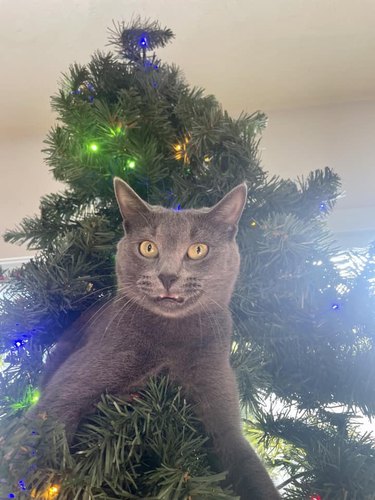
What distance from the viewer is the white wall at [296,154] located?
4.36 ft

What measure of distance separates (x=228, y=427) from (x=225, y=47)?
1.13 metres

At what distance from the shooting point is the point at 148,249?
0.53 meters

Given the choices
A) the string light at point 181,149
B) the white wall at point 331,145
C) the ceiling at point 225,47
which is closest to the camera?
the string light at point 181,149

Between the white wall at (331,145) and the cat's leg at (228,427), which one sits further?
→ the white wall at (331,145)

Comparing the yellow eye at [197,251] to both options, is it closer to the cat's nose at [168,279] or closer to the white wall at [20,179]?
the cat's nose at [168,279]

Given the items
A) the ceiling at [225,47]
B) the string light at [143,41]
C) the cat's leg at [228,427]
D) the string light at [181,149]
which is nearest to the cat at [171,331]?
A: the cat's leg at [228,427]

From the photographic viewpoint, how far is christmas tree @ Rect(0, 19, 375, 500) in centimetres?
43

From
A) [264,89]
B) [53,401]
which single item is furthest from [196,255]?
[264,89]

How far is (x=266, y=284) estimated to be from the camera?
586 mm

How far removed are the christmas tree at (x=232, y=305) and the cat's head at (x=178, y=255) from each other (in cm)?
5

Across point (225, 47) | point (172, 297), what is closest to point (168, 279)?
point (172, 297)

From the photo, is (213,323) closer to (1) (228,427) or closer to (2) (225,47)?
(1) (228,427)

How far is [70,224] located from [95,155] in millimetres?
119

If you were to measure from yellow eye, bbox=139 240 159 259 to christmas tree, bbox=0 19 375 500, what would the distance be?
81 mm
